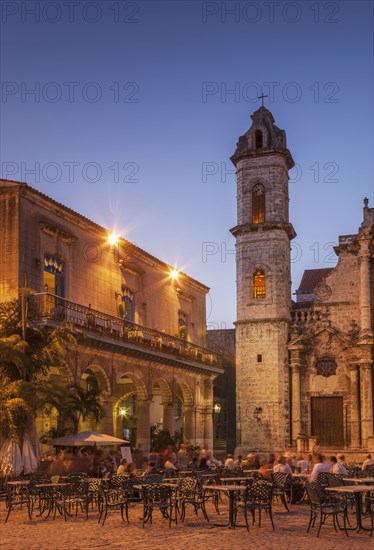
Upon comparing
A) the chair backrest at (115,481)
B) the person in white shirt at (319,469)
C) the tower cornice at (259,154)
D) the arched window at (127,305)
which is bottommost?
the chair backrest at (115,481)

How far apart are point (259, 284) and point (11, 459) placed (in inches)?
876

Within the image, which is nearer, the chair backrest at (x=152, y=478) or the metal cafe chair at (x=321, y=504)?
the metal cafe chair at (x=321, y=504)

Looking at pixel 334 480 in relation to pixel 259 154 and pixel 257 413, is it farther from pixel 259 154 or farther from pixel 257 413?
pixel 259 154

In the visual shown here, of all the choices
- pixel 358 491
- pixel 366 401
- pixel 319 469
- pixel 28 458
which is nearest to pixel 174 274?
pixel 366 401

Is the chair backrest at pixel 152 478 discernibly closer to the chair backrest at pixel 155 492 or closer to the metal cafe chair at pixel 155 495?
the metal cafe chair at pixel 155 495

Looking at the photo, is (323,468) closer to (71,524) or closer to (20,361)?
(71,524)

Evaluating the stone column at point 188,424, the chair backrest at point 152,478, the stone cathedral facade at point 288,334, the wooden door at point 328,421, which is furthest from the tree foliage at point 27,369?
the wooden door at point 328,421

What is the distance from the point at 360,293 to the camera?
40531 millimetres

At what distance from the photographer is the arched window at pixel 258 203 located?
41.9 m

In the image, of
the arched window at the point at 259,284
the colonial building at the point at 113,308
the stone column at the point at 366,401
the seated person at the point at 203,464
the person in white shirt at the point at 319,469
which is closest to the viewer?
the person in white shirt at the point at 319,469

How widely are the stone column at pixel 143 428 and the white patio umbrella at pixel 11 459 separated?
9.03 metres

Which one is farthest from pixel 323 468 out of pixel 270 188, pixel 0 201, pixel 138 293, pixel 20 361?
pixel 270 188

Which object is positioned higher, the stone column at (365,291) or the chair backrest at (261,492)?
the stone column at (365,291)

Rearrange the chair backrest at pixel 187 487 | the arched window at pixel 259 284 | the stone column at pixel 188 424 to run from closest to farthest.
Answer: the chair backrest at pixel 187 487
the stone column at pixel 188 424
the arched window at pixel 259 284
